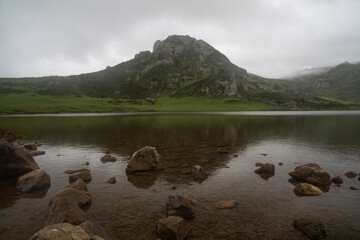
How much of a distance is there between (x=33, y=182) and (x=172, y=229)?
15849 millimetres

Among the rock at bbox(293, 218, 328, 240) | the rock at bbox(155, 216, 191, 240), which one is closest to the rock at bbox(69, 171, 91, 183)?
the rock at bbox(155, 216, 191, 240)

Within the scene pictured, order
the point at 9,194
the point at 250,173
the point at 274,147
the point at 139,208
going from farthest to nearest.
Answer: the point at 274,147
the point at 250,173
the point at 9,194
the point at 139,208

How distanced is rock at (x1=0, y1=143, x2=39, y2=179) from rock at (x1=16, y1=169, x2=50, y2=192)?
145 inches

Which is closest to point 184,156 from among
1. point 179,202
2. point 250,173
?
point 250,173

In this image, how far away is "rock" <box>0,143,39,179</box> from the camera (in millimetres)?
22453

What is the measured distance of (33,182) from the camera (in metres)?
19.8

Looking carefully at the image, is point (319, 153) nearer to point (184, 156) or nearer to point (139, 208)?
point (184, 156)

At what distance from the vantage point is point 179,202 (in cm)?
1502

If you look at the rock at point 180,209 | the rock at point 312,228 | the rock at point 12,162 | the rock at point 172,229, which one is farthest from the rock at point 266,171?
the rock at point 12,162

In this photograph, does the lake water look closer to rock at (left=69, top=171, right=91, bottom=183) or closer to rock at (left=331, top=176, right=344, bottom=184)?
rock at (left=331, top=176, right=344, bottom=184)

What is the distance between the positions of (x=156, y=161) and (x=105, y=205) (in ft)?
34.6

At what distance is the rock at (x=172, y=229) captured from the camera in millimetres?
12154

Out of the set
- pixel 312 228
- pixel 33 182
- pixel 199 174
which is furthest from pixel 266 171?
pixel 33 182

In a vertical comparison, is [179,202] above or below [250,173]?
above
